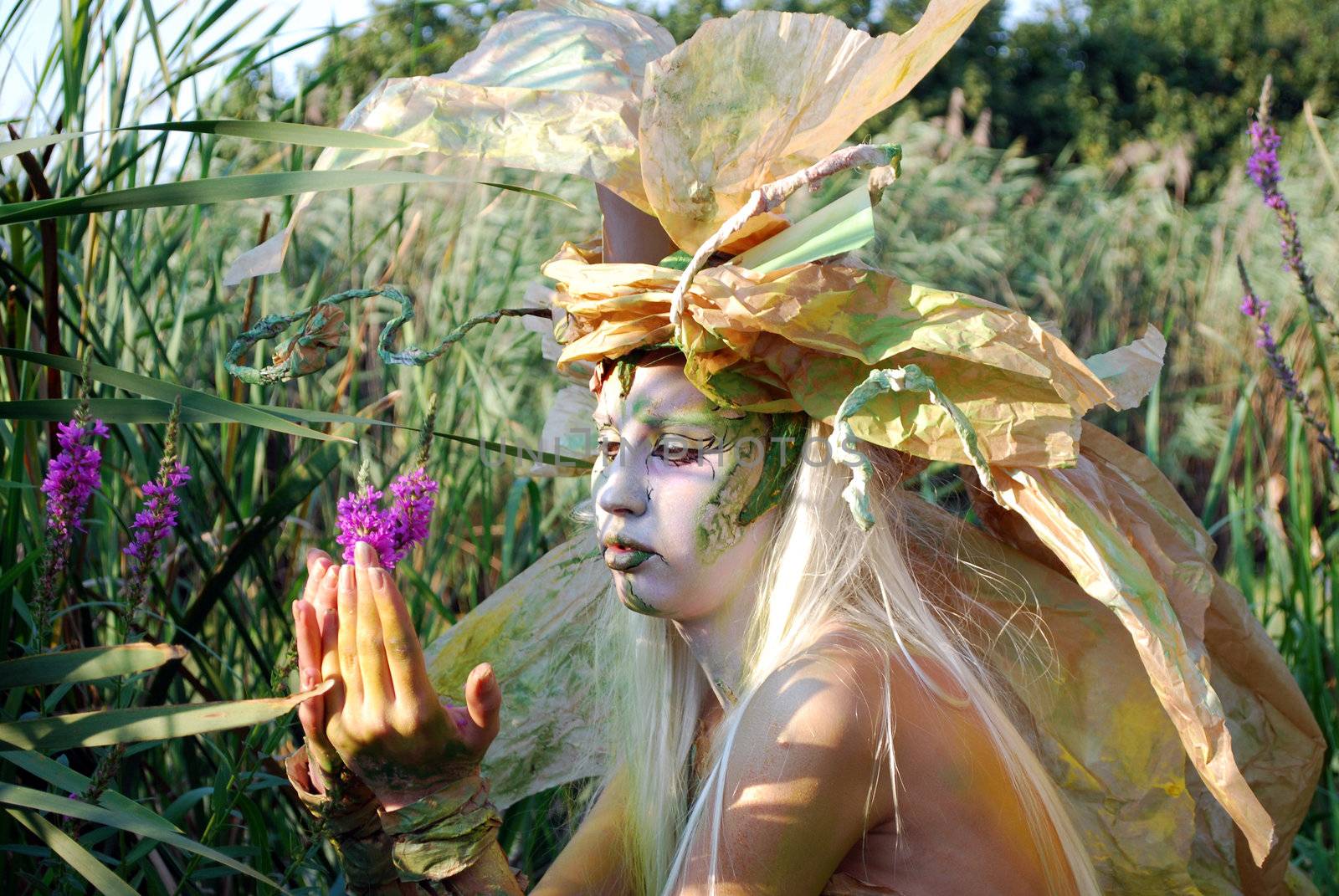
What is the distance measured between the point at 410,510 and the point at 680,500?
32cm

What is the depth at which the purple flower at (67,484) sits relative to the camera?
1.09 meters

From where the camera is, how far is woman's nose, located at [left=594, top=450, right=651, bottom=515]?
145 cm

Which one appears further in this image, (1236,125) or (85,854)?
(1236,125)

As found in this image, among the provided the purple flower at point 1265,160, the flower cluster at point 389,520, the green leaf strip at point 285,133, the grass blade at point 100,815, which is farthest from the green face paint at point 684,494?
the purple flower at point 1265,160

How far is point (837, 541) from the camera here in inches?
58.5

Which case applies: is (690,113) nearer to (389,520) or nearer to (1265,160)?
(389,520)

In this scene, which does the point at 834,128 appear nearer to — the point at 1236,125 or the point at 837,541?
the point at 837,541

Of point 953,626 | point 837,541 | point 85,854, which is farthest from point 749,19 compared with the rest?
point 85,854

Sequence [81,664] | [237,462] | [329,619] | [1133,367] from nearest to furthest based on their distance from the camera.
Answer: [81,664], [329,619], [1133,367], [237,462]

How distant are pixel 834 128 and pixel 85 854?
1002 mm

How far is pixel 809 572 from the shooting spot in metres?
1.47

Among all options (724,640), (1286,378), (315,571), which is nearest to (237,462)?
(315,571)

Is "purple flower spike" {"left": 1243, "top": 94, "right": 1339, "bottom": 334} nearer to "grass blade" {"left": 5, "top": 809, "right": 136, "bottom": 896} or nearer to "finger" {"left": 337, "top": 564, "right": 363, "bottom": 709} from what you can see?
"finger" {"left": 337, "top": 564, "right": 363, "bottom": 709}

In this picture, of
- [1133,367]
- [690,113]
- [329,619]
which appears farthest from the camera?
[1133,367]
